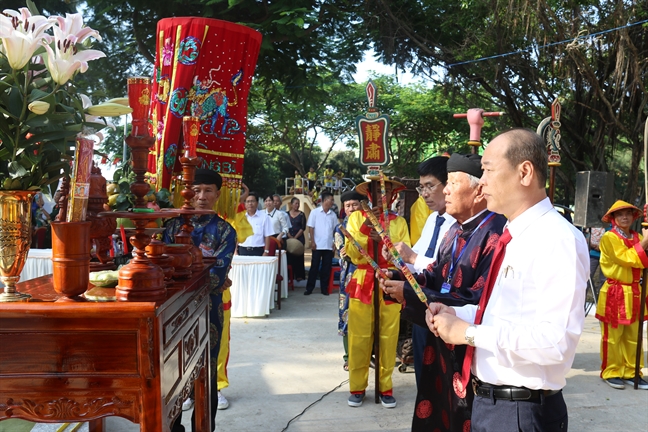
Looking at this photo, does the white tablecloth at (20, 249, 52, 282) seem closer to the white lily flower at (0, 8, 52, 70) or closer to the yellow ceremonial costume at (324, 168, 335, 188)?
the white lily flower at (0, 8, 52, 70)

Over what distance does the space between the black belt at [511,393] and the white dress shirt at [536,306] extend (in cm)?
3

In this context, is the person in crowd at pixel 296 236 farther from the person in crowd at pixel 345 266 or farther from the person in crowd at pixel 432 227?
the person in crowd at pixel 432 227

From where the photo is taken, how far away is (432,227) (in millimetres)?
3939

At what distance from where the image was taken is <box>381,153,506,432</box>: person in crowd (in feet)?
7.49

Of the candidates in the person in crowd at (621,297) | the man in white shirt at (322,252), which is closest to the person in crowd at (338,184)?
the man in white shirt at (322,252)

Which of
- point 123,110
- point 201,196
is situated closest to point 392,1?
point 201,196

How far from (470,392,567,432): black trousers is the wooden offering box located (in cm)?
104

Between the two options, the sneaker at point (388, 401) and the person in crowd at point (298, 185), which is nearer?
the sneaker at point (388, 401)

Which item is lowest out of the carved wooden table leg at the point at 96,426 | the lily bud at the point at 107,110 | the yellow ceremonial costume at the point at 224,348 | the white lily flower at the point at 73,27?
the carved wooden table leg at the point at 96,426

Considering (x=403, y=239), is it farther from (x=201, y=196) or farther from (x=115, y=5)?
(x=115, y=5)

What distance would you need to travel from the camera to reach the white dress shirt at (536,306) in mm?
1569

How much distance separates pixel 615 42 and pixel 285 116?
19.1ft

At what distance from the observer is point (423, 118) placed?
679 inches

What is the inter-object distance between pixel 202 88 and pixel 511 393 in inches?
87.7
